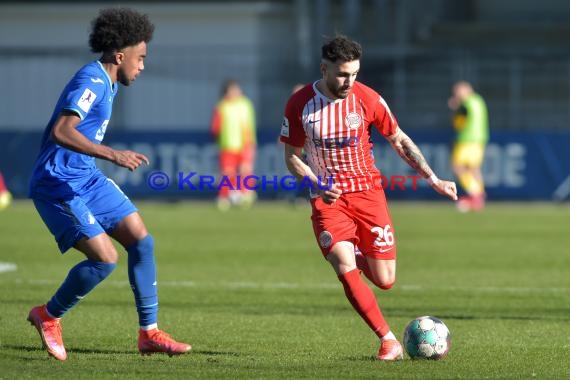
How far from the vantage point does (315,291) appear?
12016 millimetres

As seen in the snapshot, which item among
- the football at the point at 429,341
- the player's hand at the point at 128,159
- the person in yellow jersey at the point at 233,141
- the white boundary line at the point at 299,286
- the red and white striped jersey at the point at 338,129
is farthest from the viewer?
the person in yellow jersey at the point at 233,141

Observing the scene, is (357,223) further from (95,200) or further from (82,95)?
(82,95)

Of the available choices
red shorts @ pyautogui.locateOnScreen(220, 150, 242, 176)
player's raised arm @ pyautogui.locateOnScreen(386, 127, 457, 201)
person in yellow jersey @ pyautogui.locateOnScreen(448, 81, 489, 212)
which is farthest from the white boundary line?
red shorts @ pyautogui.locateOnScreen(220, 150, 242, 176)

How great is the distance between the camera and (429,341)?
307 inches

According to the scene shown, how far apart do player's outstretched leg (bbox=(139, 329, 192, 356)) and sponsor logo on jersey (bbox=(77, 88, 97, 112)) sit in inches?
61.4

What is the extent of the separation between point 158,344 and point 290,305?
3008 mm

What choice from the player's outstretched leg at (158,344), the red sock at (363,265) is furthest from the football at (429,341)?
the player's outstretched leg at (158,344)

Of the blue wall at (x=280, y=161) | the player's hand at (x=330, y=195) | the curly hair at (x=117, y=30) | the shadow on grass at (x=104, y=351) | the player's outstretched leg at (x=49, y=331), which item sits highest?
the curly hair at (x=117, y=30)

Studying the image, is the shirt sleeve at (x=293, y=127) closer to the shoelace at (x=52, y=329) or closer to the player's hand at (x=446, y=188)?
the player's hand at (x=446, y=188)

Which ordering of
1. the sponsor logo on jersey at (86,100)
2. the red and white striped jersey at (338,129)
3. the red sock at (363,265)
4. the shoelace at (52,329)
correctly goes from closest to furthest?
the sponsor logo on jersey at (86,100)
the shoelace at (52,329)
the red and white striped jersey at (338,129)
the red sock at (363,265)

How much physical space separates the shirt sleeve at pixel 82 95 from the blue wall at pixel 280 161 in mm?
17637

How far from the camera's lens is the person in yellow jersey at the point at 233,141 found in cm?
2478

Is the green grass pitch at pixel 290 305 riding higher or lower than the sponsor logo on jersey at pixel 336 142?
lower

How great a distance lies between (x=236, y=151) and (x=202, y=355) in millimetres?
17147
